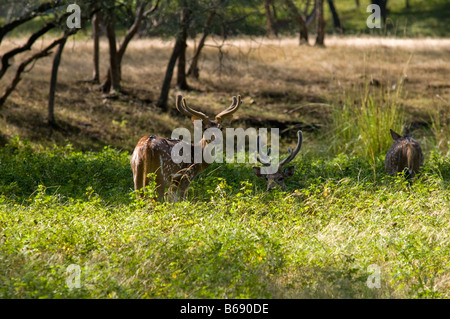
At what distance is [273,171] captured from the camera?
9.35m

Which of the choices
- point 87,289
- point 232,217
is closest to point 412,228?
point 232,217

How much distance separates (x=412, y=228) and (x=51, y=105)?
35.5 feet

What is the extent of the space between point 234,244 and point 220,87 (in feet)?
48.2

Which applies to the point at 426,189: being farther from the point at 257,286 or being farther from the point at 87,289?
the point at 87,289

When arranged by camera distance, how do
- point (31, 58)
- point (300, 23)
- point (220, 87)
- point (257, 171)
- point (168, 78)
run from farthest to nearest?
point (300, 23)
point (220, 87)
point (168, 78)
point (31, 58)
point (257, 171)

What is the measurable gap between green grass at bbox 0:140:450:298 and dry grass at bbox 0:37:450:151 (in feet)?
17.7

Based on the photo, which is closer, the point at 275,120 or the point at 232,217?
the point at 232,217

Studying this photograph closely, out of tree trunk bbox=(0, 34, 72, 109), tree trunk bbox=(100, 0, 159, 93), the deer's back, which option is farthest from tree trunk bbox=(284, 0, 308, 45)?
the deer's back

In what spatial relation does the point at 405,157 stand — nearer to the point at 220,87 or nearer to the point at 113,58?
the point at 113,58

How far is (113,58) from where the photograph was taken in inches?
696

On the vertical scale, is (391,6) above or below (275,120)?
above

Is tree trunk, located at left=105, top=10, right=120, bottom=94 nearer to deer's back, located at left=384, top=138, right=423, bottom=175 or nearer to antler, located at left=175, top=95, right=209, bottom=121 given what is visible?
antler, located at left=175, top=95, right=209, bottom=121

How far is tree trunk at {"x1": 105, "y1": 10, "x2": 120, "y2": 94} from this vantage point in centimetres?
1723

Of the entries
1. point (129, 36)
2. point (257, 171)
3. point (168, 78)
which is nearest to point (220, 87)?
point (168, 78)
